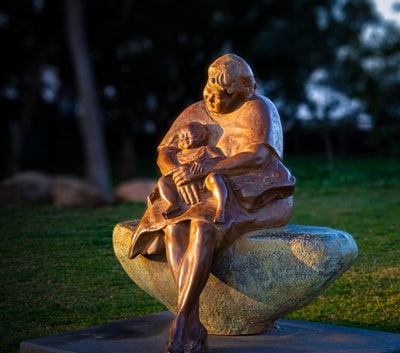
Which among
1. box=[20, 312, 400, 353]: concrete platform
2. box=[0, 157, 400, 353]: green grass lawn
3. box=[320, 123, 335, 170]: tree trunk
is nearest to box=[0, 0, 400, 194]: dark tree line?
box=[320, 123, 335, 170]: tree trunk

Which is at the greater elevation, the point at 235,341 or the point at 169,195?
the point at 169,195

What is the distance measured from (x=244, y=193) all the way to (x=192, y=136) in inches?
22.5

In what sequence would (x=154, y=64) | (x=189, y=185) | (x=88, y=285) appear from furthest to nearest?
(x=154, y=64) → (x=88, y=285) → (x=189, y=185)

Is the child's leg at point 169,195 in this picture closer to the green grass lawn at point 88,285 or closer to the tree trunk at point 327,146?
the green grass lawn at point 88,285

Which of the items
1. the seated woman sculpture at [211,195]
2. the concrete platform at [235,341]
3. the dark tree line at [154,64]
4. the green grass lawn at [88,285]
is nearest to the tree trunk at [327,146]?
the dark tree line at [154,64]

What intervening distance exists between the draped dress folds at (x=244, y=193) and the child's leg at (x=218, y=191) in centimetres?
4

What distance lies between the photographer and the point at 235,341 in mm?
5387

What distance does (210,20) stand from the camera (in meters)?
19.6

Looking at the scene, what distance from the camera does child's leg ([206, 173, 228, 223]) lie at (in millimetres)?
5176

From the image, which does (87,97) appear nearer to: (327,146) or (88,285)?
(327,146)

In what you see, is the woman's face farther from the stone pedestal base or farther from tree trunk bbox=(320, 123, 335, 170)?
tree trunk bbox=(320, 123, 335, 170)

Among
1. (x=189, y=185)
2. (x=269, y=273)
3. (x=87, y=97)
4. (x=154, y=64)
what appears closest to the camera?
(x=269, y=273)

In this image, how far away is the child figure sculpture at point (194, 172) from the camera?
5270mm

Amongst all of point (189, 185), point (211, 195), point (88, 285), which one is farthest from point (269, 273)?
point (88, 285)
